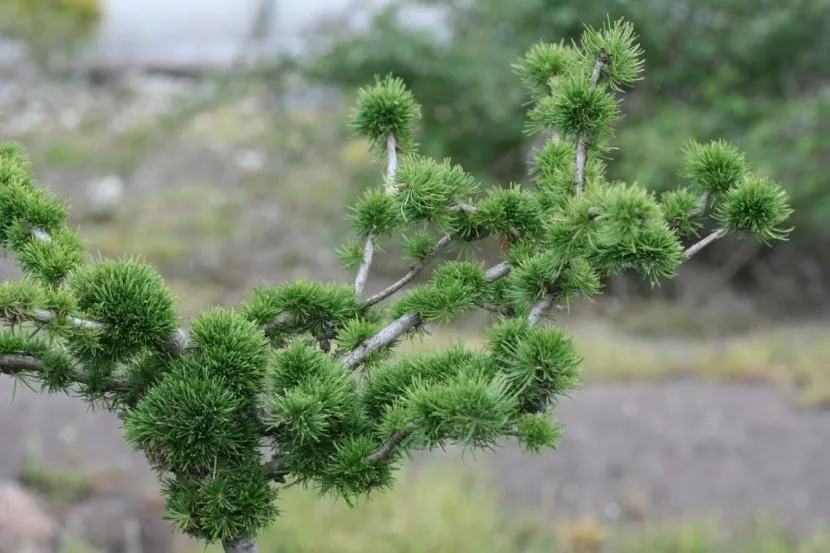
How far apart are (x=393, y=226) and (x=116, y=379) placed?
586 mm

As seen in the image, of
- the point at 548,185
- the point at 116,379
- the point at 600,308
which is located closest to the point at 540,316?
the point at 548,185

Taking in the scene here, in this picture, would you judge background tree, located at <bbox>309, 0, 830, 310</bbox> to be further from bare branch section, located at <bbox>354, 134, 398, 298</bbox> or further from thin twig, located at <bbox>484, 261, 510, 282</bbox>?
thin twig, located at <bbox>484, 261, 510, 282</bbox>

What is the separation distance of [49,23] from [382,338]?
13205 mm

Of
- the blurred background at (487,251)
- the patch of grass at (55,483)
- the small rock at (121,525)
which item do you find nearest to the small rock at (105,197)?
the blurred background at (487,251)

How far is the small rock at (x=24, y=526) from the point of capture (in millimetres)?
Result: 3826

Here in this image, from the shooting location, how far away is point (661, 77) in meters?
7.32

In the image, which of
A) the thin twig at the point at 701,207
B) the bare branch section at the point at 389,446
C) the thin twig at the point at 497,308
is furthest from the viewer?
the thin twig at the point at 497,308

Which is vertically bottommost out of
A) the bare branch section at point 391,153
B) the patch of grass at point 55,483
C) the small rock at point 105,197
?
the bare branch section at point 391,153

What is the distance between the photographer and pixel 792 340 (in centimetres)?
716

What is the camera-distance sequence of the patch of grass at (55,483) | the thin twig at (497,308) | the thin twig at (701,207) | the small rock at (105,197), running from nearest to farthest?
the thin twig at (701,207), the thin twig at (497,308), the patch of grass at (55,483), the small rock at (105,197)

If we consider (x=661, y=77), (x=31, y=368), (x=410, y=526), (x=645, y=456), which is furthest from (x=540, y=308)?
(x=661, y=77)

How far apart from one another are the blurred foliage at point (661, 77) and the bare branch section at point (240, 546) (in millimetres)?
5534

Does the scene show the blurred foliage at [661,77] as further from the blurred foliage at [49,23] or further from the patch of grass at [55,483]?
the blurred foliage at [49,23]

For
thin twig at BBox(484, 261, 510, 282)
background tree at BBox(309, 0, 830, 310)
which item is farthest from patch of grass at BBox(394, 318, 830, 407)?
thin twig at BBox(484, 261, 510, 282)
